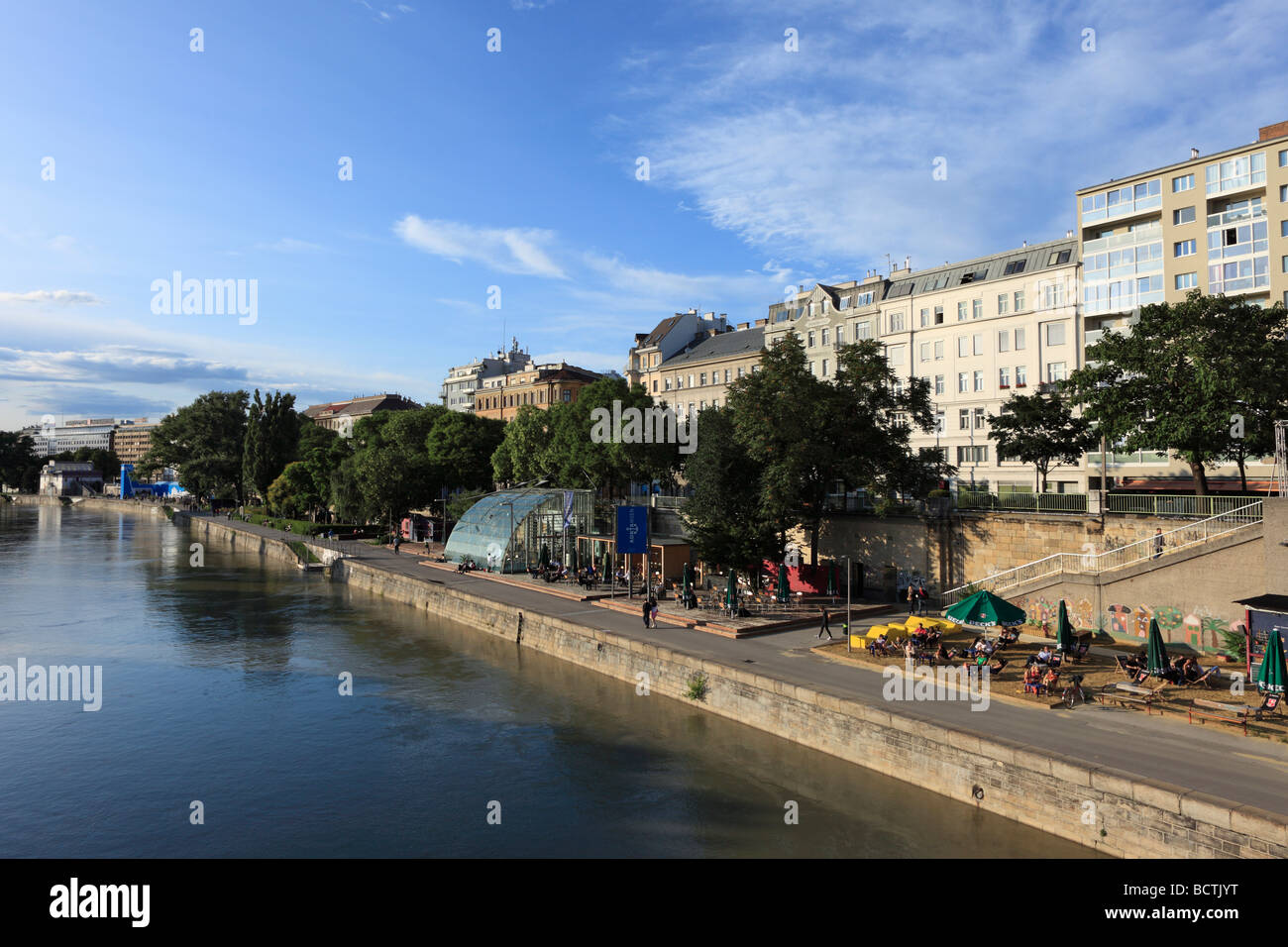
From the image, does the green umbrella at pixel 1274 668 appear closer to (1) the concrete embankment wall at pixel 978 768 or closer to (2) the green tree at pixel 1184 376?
(1) the concrete embankment wall at pixel 978 768

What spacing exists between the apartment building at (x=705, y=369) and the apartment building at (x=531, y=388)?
18917 millimetres

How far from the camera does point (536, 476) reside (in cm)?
7144

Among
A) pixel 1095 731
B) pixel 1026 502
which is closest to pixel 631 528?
pixel 1026 502

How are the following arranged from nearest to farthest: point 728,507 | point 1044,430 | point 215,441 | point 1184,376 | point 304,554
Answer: point 1184,376 < point 728,507 < point 1044,430 < point 304,554 < point 215,441

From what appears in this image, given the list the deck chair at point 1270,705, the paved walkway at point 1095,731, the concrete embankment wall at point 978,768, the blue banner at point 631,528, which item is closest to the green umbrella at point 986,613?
the paved walkway at point 1095,731

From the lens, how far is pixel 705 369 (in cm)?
8162

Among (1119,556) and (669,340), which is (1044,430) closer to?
(1119,556)

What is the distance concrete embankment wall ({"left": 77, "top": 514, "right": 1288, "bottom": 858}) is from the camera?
13.7 metres

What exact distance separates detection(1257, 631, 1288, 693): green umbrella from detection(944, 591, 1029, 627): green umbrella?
608cm

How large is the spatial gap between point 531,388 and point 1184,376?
9141 cm

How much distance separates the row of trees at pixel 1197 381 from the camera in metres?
27.5

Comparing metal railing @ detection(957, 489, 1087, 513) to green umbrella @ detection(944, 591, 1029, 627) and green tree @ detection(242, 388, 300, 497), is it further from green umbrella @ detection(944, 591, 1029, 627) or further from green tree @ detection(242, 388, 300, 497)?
green tree @ detection(242, 388, 300, 497)
